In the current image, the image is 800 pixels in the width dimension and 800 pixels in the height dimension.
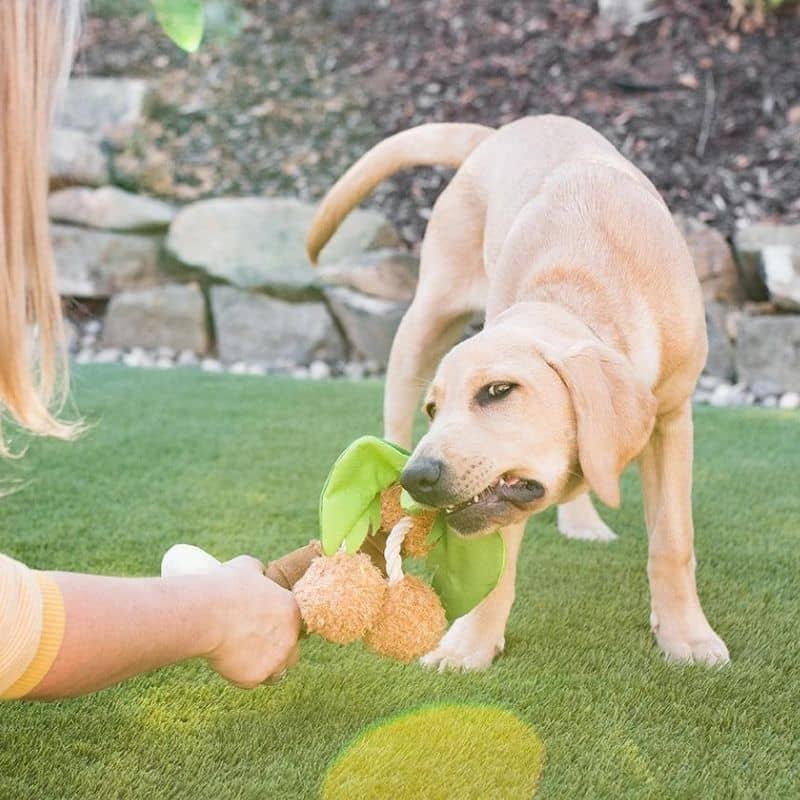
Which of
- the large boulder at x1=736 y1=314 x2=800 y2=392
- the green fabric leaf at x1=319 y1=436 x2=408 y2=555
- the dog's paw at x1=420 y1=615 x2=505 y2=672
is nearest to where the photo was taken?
the green fabric leaf at x1=319 y1=436 x2=408 y2=555

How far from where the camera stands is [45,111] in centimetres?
153

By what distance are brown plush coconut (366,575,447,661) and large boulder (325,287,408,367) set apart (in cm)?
399

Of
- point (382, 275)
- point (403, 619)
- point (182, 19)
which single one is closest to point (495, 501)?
point (403, 619)

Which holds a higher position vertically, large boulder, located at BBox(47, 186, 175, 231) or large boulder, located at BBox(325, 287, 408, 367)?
large boulder, located at BBox(47, 186, 175, 231)

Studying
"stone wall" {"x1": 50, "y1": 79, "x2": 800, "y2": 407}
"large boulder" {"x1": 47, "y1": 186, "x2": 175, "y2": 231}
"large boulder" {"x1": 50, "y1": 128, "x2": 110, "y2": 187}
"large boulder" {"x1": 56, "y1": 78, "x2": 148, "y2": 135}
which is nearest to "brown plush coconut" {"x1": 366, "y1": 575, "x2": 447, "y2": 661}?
"stone wall" {"x1": 50, "y1": 79, "x2": 800, "y2": 407}

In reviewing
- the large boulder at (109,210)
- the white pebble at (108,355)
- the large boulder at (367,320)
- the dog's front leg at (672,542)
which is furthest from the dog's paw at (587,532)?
the large boulder at (109,210)

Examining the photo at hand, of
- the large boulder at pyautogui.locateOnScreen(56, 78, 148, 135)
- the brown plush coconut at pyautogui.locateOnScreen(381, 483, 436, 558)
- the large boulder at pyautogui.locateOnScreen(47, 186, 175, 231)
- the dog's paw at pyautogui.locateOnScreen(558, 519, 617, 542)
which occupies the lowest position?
the large boulder at pyautogui.locateOnScreen(47, 186, 175, 231)

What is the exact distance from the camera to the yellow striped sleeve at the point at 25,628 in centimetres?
136

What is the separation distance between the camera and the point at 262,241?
6.34 metres

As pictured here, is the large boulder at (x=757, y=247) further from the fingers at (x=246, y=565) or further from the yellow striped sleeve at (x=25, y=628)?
the yellow striped sleeve at (x=25, y=628)

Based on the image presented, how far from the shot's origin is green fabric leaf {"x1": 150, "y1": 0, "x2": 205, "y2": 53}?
2.89 meters

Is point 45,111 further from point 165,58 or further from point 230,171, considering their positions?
point 165,58

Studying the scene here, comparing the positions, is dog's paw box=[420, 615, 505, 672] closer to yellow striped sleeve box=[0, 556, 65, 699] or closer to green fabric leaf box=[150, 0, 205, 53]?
yellow striped sleeve box=[0, 556, 65, 699]

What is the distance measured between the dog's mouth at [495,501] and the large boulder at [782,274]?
12.1 ft
